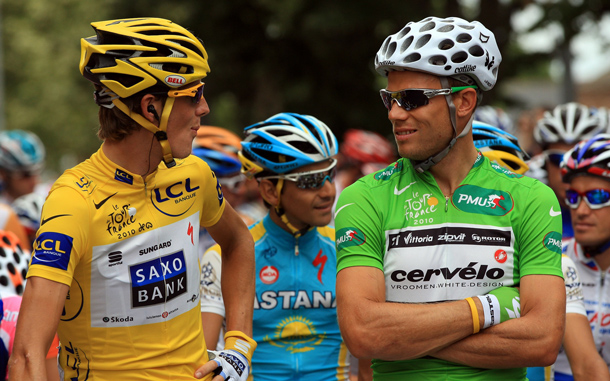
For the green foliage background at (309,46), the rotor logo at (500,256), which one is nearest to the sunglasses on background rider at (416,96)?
the rotor logo at (500,256)

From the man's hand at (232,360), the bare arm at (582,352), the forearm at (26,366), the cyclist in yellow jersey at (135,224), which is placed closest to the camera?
the forearm at (26,366)

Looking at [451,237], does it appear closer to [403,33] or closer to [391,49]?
[391,49]

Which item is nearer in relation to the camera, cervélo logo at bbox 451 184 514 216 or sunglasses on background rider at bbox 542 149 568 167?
cervélo logo at bbox 451 184 514 216

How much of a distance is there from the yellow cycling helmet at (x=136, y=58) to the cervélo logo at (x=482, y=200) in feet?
4.67

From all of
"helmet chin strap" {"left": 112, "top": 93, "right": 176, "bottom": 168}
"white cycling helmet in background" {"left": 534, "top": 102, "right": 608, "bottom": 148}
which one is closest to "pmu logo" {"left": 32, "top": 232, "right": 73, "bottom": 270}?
"helmet chin strap" {"left": 112, "top": 93, "right": 176, "bottom": 168}

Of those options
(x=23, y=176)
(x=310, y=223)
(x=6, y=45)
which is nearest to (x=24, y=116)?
(x=6, y=45)

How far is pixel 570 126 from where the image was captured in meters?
7.50

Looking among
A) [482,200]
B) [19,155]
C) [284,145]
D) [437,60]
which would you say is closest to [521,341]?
[482,200]

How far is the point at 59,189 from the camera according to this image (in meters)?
3.20

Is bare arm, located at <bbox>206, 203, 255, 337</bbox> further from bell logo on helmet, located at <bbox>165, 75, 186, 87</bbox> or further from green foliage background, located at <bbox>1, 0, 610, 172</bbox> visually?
green foliage background, located at <bbox>1, 0, 610, 172</bbox>

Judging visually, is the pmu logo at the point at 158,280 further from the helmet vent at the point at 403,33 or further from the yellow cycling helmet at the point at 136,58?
the helmet vent at the point at 403,33

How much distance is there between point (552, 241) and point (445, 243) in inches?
19.6

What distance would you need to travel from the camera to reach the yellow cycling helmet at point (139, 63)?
11.2 ft

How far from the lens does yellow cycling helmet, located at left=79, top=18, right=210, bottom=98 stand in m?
3.41
